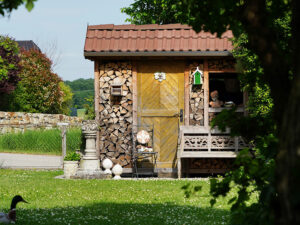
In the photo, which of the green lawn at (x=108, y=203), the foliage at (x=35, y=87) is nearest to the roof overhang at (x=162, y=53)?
the green lawn at (x=108, y=203)

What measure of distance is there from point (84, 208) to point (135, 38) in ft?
20.2

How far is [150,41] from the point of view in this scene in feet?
40.3

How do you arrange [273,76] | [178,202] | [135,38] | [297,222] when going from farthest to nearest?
[135,38], [178,202], [273,76], [297,222]

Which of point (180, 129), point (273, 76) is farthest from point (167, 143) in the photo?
point (273, 76)

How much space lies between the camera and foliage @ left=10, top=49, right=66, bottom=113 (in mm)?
23188

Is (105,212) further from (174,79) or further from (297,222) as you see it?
(174,79)

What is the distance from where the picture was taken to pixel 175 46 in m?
12.1

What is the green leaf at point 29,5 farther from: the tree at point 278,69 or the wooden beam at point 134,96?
the wooden beam at point 134,96

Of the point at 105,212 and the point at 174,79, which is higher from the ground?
the point at 174,79

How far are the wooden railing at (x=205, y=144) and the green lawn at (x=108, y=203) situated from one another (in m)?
1.17

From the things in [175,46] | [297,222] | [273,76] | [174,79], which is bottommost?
[297,222]

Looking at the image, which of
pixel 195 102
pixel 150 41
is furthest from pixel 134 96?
pixel 195 102

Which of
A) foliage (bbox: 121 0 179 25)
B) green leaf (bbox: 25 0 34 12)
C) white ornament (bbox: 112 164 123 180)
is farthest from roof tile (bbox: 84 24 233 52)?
green leaf (bbox: 25 0 34 12)

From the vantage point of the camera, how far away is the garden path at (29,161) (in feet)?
46.1
